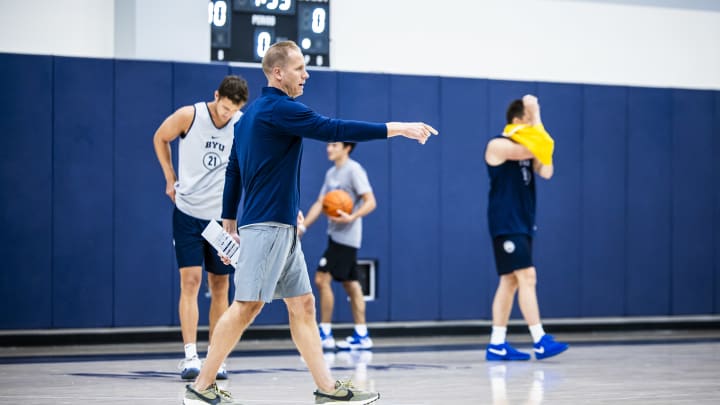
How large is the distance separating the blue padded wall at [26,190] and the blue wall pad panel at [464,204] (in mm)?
3292

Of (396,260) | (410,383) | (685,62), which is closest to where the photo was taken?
(410,383)

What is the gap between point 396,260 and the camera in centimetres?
884

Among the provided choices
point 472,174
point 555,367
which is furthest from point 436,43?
point 555,367

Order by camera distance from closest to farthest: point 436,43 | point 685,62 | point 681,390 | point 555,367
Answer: point 681,390
point 555,367
point 436,43
point 685,62

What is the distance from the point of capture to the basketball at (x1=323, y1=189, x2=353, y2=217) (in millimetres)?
7301

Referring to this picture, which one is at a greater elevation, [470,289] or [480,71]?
[480,71]

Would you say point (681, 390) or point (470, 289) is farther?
point (470, 289)

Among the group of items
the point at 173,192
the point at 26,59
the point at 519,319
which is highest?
the point at 26,59

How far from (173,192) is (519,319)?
14.9 ft

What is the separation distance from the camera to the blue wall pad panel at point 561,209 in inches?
364

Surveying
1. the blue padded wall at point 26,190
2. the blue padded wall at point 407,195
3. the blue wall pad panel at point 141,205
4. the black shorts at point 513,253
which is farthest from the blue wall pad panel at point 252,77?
the black shorts at point 513,253

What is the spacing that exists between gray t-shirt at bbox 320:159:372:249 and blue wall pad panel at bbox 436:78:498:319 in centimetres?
165

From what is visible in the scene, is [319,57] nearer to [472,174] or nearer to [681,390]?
[472,174]

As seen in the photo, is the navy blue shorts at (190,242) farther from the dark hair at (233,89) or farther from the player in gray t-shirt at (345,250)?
the player in gray t-shirt at (345,250)
